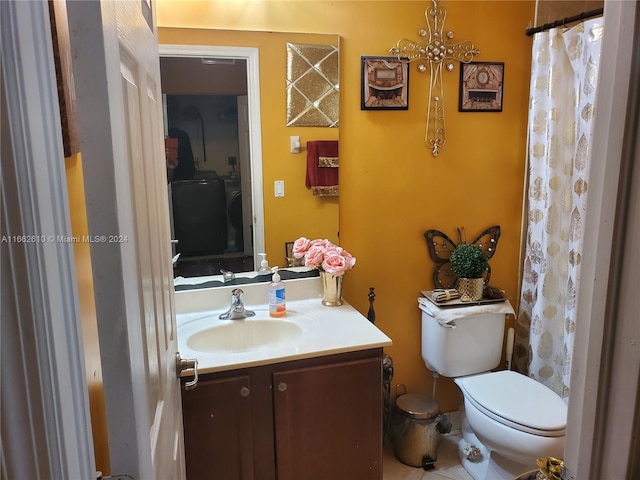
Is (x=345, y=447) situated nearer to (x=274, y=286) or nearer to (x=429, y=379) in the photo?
(x=274, y=286)

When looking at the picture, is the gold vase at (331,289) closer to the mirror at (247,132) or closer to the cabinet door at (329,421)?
the mirror at (247,132)

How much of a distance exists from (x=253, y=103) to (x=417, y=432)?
159cm

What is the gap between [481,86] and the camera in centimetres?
214

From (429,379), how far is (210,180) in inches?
56.5

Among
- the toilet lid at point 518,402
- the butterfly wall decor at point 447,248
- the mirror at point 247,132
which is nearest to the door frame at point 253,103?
the mirror at point 247,132

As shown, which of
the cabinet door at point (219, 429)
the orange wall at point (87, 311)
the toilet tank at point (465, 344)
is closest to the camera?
the orange wall at point (87, 311)

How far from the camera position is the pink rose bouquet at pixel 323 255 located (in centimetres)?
190

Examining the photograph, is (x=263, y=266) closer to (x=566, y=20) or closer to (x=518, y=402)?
(x=518, y=402)

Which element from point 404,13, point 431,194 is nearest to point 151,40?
point 404,13

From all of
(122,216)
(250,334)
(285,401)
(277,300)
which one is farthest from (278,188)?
(122,216)

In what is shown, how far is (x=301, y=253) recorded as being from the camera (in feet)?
6.48

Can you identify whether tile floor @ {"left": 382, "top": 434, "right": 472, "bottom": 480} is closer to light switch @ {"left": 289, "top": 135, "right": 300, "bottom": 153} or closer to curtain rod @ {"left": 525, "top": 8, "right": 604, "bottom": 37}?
light switch @ {"left": 289, "top": 135, "right": 300, "bottom": 153}

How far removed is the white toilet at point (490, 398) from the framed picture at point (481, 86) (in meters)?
0.90

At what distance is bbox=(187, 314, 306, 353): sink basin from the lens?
1.77 metres
